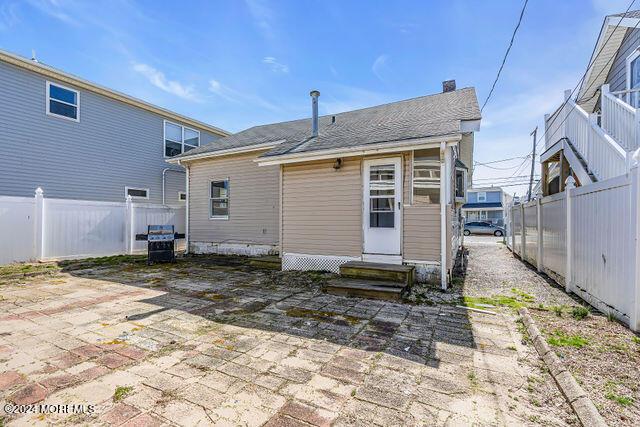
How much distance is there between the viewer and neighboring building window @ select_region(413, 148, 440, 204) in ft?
19.3

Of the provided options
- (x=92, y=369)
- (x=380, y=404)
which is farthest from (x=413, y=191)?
(x=92, y=369)

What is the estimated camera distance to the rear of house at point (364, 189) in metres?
5.87

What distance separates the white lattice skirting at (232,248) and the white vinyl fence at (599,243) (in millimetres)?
6944

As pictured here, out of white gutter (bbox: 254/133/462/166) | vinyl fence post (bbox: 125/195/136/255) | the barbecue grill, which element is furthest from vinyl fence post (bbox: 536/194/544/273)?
vinyl fence post (bbox: 125/195/136/255)

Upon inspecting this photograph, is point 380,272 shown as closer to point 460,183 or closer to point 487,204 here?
point 460,183

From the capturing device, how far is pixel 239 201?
980 centimetres

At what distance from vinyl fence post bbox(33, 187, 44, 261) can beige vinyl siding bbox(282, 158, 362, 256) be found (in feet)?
21.7

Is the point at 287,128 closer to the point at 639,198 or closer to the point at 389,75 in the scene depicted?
the point at 389,75

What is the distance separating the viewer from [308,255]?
7191 mm

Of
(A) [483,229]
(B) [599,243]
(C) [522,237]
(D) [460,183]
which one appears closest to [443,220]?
(B) [599,243]

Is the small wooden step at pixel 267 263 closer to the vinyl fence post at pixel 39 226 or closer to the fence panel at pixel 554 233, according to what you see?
the vinyl fence post at pixel 39 226

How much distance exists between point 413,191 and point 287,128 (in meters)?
6.17

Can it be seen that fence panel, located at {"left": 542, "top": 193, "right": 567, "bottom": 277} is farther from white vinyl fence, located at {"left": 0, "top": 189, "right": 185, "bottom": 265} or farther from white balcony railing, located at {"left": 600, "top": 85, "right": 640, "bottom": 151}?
white vinyl fence, located at {"left": 0, "top": 189, "right": 185, "bottom": 265}

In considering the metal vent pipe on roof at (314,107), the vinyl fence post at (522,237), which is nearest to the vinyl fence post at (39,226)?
the metal vent pipe on roof at (314,107)
